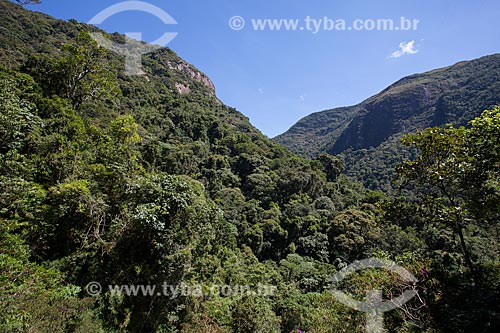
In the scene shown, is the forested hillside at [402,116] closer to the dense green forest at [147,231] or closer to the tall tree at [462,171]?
the dense green forest at [147,231]

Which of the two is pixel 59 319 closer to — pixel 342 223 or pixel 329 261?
pixel 329 261

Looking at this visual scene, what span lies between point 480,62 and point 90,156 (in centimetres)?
12856

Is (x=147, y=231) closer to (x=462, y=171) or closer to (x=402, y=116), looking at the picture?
(x=462, y=171)

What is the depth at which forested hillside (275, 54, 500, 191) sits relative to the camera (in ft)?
237

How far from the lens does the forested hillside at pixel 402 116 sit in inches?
2847

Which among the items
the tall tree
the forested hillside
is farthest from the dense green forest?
the forested hillside

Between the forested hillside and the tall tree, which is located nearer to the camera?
the tall tree

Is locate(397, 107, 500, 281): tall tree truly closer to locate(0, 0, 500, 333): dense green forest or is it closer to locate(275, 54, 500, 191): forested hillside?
locate(0, 0, 500, 333): dense green forest

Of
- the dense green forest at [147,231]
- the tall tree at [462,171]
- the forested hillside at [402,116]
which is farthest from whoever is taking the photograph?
the forested hillside at [402,116]

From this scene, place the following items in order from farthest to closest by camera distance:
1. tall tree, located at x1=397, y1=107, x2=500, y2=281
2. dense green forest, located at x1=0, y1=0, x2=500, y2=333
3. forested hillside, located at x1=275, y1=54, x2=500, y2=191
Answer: forested hillside, located at x1=275, y1=54, x2=500, y2=191, dense green forest, located at x1=0, y1=0, x2=500, y2=333, tall tree, located at x1=397, y1=107, x2=500, y2=281

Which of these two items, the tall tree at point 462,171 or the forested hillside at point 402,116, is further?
the forested hillside at point 402,116

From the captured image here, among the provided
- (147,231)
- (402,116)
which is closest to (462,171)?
(147,231)

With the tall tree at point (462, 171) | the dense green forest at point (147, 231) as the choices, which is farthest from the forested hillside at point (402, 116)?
the tall tree at point (462, 171)

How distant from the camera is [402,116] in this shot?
9738 centimetres
